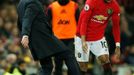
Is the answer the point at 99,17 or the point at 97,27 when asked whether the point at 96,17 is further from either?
the point at 97,27

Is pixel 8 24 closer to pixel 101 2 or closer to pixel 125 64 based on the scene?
pixel 125 64

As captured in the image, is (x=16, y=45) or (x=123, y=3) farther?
(x=123, y=3)

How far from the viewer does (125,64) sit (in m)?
15.7

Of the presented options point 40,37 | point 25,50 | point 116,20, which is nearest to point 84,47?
point 116,20

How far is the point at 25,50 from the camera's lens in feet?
50.3

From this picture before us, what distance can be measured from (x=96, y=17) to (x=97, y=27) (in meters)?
0.20

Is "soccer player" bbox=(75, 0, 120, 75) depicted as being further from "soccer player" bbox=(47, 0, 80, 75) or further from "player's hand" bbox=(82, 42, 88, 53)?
"soccer player" bbox=(47, 0, 80, 75)

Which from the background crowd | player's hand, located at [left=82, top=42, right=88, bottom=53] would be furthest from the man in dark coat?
the background crowd

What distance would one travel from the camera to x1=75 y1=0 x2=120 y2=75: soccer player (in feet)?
33.6

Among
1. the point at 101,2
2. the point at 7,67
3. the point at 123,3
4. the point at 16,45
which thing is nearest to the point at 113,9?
the point at 101,2

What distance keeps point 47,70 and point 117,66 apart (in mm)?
5784

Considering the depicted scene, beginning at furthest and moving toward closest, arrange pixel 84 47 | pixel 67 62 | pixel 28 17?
pixel 84 47 < pixel 67 62 < pixel 28 17

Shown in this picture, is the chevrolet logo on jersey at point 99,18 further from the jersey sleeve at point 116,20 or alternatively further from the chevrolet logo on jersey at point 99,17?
the jersey sleeve at point 116,20

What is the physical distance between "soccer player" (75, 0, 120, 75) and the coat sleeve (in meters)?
1.20
